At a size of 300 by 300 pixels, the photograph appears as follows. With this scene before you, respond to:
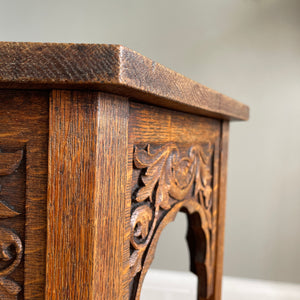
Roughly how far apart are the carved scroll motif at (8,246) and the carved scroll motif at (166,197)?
0.59 ft

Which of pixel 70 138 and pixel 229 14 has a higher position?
pixel 229 14

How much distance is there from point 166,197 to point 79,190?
0.33 meters

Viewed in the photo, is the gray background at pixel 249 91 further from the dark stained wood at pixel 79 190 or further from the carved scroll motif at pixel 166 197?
the dark stained wood at pixel 79 190

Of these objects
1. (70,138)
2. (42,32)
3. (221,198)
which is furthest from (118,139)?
(42,32)

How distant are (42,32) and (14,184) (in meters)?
2.25

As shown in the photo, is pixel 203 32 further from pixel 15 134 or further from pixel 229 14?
pixel 15 134

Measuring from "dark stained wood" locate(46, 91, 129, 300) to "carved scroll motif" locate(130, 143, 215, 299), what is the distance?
Result: 12 cm

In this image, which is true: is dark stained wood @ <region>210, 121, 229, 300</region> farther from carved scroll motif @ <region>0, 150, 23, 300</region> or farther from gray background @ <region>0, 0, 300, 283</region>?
gray background @ <region>0, 0, 300, 283</region>

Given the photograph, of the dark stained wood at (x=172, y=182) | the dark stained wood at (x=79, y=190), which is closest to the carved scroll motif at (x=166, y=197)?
the dark stained wood at (x=172, y=182)

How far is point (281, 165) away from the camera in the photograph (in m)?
2.34

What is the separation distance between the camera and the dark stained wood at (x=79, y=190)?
0.52m

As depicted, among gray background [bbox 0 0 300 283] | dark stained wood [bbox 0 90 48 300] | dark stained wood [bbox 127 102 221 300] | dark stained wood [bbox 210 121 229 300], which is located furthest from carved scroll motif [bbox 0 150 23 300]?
gray background [bbox 0 0 300 283]

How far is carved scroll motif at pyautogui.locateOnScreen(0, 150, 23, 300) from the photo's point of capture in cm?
54

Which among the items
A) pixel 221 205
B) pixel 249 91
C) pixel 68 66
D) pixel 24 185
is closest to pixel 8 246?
pixel 24 185
